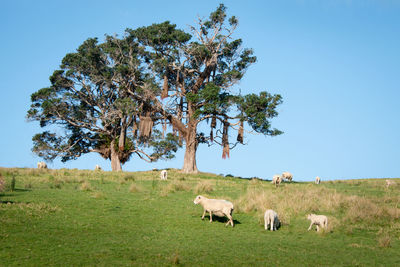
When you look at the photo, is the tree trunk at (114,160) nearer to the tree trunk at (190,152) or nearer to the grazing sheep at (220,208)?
the tree trunk at (190,152)

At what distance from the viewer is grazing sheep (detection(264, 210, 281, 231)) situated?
17344 millimetres

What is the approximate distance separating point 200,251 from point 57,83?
45011 mm

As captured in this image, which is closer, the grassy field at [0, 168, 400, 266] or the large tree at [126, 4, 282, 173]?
the grassy field at [0, 168, 400, 266]

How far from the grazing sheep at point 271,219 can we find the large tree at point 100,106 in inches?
1348

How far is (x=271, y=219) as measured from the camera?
56.9 feet

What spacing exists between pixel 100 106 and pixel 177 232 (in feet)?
134

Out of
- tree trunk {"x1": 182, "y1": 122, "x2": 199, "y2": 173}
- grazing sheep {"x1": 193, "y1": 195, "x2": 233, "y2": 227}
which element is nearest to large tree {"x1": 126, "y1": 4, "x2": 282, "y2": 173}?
tree trunk {"x1": 182, "y1": 122, "x2": 199, "y2": 173}

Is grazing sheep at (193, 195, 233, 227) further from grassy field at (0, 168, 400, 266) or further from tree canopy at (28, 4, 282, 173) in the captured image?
tree canopy at (28, 4, 282, 173)

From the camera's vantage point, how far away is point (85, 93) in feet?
181

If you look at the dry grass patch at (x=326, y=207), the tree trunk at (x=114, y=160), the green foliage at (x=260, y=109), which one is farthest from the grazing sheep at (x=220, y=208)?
the tree trunk at (x=114, y=160)

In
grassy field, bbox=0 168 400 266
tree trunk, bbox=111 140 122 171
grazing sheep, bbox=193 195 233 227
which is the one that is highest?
tree trunk, bbox=111 140 122 171

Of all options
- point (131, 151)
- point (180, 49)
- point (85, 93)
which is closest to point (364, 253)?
point (180, 49)

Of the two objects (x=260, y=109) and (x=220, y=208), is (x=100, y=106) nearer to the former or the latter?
(x=260, y=109)

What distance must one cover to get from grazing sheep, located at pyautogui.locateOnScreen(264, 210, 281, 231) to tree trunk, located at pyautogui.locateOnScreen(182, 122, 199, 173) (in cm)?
3100
